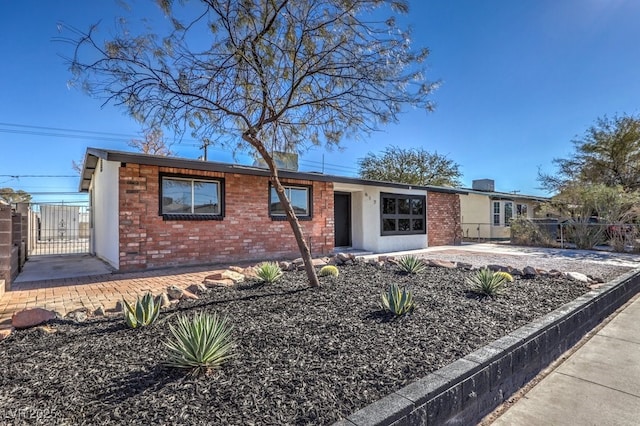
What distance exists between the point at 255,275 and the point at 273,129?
2.60 m

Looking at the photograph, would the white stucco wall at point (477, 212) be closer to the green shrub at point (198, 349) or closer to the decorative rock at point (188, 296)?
the decorative rock at point (188, 296)

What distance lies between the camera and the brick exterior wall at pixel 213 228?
715cm

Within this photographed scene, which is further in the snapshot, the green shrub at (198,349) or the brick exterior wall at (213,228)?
the brick exterior wall at (213,228)

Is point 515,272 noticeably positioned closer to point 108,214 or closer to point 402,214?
point 402,214

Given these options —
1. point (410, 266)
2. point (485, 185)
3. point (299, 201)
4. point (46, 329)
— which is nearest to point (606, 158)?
point (485, 185)

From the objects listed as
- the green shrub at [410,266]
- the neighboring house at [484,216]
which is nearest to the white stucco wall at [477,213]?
the neighboring house at [484,216]

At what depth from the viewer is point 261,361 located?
8.09 ft

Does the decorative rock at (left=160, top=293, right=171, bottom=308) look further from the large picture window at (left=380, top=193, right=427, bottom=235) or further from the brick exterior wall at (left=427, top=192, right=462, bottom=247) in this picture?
the brick exterior wall at (left=427, top=192, right=462, bottom=247)

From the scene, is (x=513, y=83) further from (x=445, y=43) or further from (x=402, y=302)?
(x=402, y=302)

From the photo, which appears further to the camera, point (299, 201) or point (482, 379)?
point (299, 201)

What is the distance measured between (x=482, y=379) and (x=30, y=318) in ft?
13.9

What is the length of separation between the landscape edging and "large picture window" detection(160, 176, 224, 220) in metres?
7.05

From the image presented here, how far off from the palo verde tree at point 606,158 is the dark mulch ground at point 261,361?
61.9ft

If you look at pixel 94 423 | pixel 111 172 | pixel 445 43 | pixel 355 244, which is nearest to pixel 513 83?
pixel 445 43
